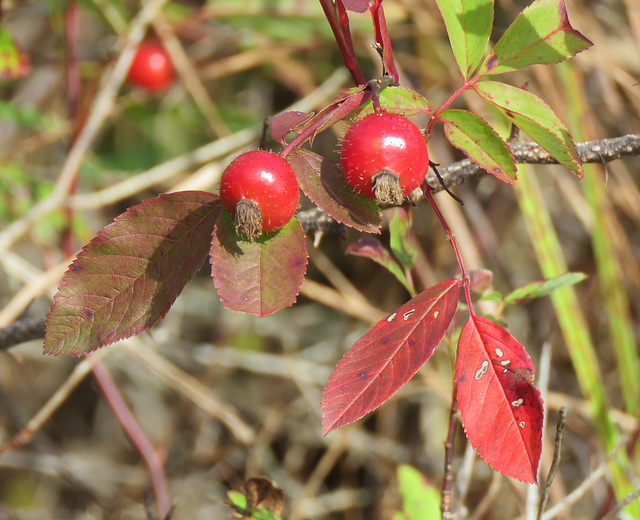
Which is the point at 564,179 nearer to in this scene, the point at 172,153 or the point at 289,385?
the point at 289,385

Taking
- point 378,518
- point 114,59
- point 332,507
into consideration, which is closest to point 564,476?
point 378,518

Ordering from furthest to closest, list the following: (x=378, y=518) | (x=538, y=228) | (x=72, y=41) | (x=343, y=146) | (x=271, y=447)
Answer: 1. (x=271, y=447)
2. (x=378, y=518)
3. (x=72, y=41)
4. (x=538, y=228)
5. (x=343, y=146)

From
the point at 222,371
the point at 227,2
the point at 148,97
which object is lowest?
the point at 222,371

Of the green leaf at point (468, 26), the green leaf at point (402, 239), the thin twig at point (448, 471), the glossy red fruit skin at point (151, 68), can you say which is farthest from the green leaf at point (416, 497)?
the glossy red fruit skin at point (151, 68)

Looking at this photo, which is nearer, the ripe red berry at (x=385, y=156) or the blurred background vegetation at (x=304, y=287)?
the ripe red berry at (x=385, y=156)

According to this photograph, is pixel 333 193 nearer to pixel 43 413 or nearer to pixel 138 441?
pixel 43 413

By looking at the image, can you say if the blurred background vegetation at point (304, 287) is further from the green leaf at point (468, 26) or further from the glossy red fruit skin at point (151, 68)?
the green leaf at point (468, 26)

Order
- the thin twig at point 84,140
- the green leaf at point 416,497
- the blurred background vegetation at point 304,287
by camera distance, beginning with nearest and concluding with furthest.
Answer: the green leaf at point 416,497 → the thin twig at point 84,140 → the blurred background vegetation at point 304,287
